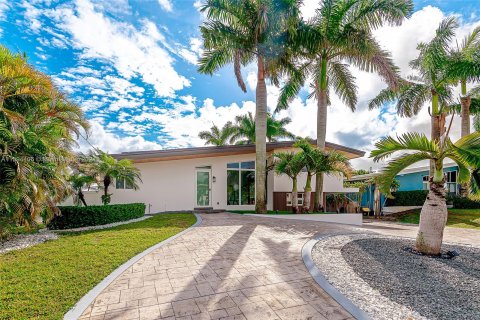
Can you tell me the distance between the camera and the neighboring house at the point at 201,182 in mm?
13758

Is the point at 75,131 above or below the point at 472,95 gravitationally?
below

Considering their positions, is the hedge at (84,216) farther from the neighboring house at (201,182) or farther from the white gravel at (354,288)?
the white gravel at (354,288)

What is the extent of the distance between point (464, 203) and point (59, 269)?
2303 cm

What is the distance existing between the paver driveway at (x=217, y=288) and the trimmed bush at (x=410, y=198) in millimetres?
18155

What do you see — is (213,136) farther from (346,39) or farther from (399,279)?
(399,279)

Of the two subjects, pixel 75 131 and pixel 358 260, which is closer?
pixel 358 260

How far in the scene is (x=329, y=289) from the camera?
373cm

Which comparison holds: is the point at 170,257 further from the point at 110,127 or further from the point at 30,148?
the point at 110,127

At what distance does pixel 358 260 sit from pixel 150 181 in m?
11.7

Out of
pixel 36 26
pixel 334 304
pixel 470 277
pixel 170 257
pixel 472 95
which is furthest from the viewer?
pixel 472 95

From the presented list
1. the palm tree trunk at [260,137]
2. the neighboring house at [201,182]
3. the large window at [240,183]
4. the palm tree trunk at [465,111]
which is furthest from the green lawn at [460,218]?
the palm tree trunk at [260,137]

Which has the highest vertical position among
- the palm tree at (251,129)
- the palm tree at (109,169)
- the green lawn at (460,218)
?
the palm tree at (251,129)

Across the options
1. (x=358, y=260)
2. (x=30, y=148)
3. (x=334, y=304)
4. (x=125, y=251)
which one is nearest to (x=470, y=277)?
(x=358, y=260)

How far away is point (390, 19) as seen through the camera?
12.0m
